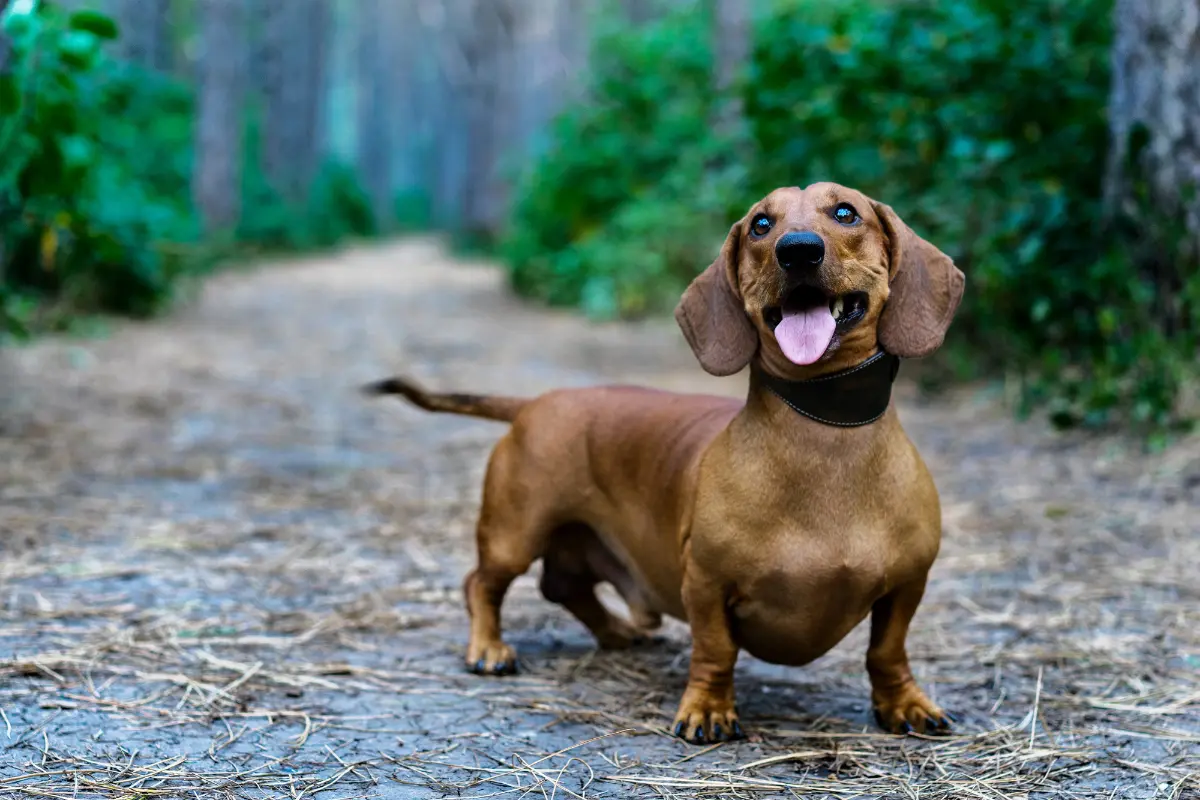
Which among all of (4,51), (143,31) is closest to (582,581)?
(4,51)

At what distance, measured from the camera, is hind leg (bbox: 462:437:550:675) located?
11.0 ft

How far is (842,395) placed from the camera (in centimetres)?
271

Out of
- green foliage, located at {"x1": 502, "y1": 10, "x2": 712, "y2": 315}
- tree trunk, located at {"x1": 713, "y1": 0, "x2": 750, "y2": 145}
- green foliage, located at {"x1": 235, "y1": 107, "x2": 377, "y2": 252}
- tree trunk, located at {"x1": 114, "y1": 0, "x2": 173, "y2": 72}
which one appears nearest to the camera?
tree trunk, located at {"x1": 713, "y1": 0, "x2": 750, "y2": 145}

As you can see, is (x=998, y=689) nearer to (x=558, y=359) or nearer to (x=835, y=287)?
(x=835, y=287)

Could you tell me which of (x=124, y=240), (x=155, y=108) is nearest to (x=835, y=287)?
(x=124, y=240)

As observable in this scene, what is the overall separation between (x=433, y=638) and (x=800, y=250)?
67.0 inches

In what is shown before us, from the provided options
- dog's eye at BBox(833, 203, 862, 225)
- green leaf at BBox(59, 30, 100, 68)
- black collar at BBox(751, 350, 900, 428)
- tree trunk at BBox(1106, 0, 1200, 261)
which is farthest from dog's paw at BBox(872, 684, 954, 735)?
green leaf at BBox(59, 30, 100, 68)

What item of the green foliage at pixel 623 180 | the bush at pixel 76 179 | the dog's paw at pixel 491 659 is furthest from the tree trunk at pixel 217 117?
the dog's paw at pixel 491 659

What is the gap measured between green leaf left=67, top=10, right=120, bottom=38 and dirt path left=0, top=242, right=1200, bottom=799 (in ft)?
5.84

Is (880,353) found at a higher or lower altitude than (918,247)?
lower

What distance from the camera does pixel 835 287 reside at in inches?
102

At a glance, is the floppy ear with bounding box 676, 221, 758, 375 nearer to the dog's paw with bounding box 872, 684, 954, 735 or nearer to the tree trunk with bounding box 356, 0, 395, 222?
the dog's paw with bounding box 872, 684, 954, 735

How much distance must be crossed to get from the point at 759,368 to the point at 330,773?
1224 millimetres

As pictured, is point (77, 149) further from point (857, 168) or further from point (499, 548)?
point (499, 548)
